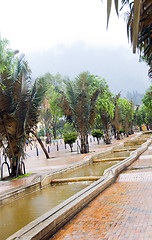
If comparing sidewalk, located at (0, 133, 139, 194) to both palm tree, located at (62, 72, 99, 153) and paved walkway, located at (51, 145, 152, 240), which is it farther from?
paved walkway, located at (51, 145, 152, 240)

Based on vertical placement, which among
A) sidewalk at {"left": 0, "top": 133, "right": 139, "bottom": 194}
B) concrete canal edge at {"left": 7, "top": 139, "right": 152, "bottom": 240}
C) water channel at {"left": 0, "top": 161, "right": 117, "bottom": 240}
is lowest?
water channel at {"left": 0, "top": 161, "right": 117, "bottom": 240}

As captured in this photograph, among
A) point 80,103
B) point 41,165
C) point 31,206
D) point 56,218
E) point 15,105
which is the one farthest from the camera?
point 80,103

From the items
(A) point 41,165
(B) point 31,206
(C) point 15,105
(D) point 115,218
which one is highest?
(C) point 15,105

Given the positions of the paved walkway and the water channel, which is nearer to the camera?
the paved walkway

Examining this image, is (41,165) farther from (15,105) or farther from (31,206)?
(31,206)

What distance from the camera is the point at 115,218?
4.18m

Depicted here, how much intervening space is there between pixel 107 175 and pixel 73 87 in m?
12.6

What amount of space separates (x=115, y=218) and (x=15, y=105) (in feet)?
23.8

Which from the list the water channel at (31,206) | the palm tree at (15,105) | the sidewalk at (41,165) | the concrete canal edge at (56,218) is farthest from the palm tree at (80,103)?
the concrete canal edge at (56,218)

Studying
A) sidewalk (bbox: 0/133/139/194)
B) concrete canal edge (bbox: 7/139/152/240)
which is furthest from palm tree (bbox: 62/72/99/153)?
concrete canal edge (bbox: 7/139/152/240)

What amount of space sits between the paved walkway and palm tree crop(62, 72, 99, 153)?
12817 mm

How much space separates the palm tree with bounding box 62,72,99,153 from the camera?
1884cm

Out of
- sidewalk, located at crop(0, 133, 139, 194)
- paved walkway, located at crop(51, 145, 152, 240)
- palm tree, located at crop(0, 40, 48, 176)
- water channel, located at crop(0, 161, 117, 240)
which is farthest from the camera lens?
palm tree, located at crop(0, 40, 48, 176)

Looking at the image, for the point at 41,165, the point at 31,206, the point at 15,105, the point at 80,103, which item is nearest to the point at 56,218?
the point at 31,206
